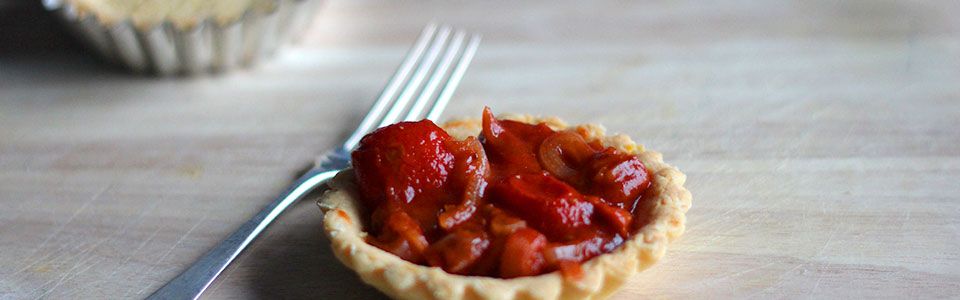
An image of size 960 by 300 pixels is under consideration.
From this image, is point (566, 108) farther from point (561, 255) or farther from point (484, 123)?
point (561, 255)

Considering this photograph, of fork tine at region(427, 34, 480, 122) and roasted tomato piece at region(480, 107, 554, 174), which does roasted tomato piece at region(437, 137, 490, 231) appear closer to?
roasted tomato piece at region(480, 107, 554, 174)

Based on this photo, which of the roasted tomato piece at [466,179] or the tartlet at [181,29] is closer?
the roasted tomato piece at [466,179]

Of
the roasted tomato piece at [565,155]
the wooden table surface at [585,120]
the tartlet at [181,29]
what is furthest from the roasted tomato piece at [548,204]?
the tartlet at [181,29]

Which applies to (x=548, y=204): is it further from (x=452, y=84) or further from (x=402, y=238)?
(x=452, y=84)

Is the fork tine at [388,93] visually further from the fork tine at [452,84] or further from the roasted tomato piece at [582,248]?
the roasted tomato piece at [582,248]

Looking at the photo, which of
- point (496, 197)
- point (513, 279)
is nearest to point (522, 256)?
point (513, 279)

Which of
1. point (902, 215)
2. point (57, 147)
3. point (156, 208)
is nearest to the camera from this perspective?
point (902, 215)

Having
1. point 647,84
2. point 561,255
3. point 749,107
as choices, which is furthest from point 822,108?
point 561,255
